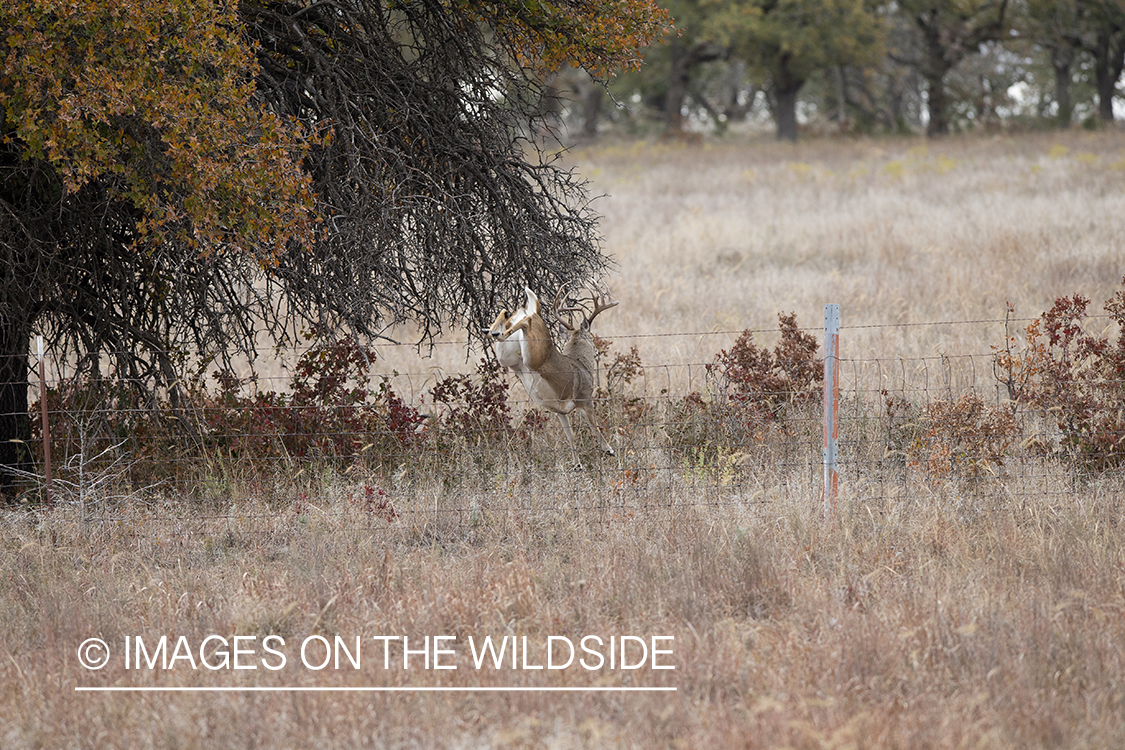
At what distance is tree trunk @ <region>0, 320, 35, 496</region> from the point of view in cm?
791

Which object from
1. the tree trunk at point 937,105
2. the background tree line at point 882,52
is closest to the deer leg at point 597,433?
the background tree line at point 882,52

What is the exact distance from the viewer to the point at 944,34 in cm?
4050

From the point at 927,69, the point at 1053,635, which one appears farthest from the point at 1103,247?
the point at 927,69

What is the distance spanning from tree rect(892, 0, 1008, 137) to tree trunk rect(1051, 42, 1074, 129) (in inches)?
113

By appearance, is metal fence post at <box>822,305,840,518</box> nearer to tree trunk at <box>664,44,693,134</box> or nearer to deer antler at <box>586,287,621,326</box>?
deer antler at <box>586,287,621,326</box>

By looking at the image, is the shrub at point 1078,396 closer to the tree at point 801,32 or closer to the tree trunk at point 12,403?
the tree trunk at point 12,403

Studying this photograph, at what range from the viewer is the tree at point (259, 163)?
6246 millimetres

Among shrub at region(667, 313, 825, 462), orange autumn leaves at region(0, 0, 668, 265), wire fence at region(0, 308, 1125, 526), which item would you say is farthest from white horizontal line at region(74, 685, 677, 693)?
shrub at region(667, 313, 825, 462)

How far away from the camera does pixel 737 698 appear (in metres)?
4.70

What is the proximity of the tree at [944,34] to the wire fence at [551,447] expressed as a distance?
33.5 metres

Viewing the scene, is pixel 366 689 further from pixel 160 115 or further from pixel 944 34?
pixel 944 34

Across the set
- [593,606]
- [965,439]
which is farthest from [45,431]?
[965,439]

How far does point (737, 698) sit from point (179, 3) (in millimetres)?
4968

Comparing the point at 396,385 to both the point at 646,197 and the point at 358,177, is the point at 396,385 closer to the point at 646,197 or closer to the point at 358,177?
the point at 358,177
